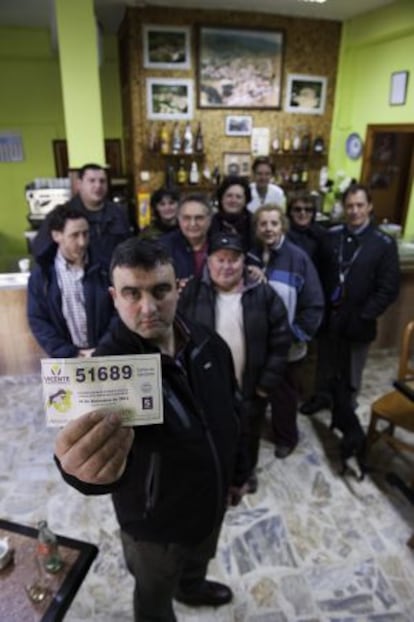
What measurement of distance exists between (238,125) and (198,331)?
474 cm

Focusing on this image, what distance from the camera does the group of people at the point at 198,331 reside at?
1.09 metres

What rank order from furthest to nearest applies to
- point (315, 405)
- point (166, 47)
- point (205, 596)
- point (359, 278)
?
1. point (166, 47)
2. point (315, 405)
3. point (359, 278)
4. point (205, 596)

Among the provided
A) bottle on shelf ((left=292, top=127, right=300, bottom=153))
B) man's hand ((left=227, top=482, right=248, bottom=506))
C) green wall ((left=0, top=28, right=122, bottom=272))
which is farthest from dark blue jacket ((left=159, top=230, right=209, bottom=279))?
green wall ((left=0, top=28, right=122, bottom=272))

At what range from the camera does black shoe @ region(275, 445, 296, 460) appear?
8.50ft

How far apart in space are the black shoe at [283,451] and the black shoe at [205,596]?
94 cm

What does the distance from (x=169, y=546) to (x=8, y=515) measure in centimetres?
131

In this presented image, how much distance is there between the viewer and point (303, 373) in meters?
3.54

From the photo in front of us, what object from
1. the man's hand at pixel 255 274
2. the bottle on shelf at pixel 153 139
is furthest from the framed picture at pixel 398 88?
the man's hand at pixel 255 274

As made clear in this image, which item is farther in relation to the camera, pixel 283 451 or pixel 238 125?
pixel 238 125

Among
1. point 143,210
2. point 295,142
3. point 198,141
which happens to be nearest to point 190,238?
point 143,210

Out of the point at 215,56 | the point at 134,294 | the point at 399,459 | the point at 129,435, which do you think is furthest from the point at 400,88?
the point at 129,435

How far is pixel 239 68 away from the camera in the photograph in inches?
202

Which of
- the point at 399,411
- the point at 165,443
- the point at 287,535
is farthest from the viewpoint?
the point at 399,411

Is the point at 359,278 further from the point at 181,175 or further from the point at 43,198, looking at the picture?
the point at 181,175
